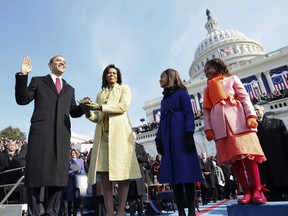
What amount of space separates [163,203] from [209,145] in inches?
523

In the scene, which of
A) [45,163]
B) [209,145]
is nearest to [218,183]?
[45,163]

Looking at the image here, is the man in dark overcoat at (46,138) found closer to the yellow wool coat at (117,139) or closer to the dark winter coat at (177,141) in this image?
the yellow wool coat at (117,139)

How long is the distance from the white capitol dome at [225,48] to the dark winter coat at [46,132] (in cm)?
5489

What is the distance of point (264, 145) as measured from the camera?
3.84 metres

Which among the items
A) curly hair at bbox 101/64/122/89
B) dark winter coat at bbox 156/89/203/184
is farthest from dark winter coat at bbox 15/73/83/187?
dark winter coat at bbox 156/89/203/184

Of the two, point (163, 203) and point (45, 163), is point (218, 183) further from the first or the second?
Answer: point (45, 163)

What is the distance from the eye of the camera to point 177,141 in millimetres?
2641

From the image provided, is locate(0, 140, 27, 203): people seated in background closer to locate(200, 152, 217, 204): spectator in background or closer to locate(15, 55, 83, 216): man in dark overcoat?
locate(15, 55, 83, 216): man in dark overcoat

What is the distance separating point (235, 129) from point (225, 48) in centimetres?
6311

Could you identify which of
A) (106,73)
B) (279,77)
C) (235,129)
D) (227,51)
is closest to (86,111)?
(106,73)

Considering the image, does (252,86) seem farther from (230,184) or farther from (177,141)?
(177,141)

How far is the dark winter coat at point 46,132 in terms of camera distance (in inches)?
81.0

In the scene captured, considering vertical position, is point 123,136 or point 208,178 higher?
point 123,136

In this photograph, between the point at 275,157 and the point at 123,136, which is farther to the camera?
the point at 275,157
